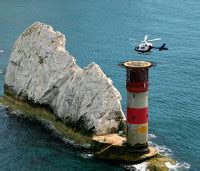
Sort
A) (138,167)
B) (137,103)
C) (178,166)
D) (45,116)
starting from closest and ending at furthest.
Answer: (138,167) → (137,103) → (178,166) → (45,116)

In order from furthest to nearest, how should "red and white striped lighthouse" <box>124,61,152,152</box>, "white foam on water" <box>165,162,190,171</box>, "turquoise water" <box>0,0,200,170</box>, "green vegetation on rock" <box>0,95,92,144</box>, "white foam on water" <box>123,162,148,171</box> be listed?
1. "green vegetation on rock" <box>0,95,92,144</box>
2. "turquoise water" <box>0,0,200,170</box>
3. "red and white striped lighthouse" <box>124,61,152,152</box>
4. "white foam on water" <box>165,162,190,171</box>
5. "white foam on water" <box>123,162,148,171</box>

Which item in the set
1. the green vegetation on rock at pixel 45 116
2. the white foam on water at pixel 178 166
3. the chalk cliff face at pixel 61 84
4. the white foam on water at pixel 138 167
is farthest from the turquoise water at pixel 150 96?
the chalk cliff face at pixel 61 84

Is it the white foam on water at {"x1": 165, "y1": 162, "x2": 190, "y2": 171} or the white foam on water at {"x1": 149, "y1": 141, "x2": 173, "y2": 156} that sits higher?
the white foam on water at {"x1": 149, "y1": 141, "x2": 173, "y2": 156}

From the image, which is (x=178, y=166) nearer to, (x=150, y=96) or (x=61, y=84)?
(x=61, y=84)

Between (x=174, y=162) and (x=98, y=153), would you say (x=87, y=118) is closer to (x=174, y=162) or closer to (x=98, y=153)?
(x=98, y=153)

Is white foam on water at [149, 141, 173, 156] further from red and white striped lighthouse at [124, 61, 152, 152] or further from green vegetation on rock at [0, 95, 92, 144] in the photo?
green vegetation on rock at [0, 95, 92, 144]

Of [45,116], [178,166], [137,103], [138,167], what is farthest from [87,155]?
[45,116]

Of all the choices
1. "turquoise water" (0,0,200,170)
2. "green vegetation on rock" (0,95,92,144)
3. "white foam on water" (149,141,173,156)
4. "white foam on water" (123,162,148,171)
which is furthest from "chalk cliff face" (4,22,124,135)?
"white foam on water" (123,162,148,171)
